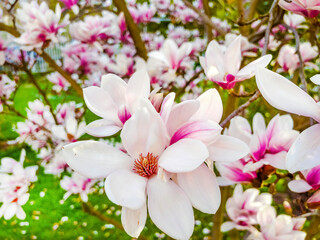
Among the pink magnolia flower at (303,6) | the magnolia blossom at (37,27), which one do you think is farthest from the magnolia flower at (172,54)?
the pink magnolia flower at (303,6)

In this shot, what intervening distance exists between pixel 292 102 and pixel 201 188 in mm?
156

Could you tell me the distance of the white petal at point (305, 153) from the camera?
40 centimetres

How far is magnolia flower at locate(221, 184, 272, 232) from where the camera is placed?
3.42 feet

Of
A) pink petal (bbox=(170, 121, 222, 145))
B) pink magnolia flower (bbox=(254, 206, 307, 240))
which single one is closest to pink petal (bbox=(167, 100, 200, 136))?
pink petal (bbox=(170, 121, 222, 145))

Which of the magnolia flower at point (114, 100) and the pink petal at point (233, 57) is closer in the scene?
the magnolia flower at point (114, 100)

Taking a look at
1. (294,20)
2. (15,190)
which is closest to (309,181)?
(15,190)

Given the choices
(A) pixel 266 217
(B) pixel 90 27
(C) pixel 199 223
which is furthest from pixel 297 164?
(C) pixel 199 223

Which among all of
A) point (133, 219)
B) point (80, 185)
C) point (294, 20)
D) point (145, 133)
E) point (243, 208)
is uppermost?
point (145, 133)

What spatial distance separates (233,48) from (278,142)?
223 millimetres

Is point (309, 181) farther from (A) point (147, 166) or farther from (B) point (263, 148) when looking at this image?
(A) point (147, 166)

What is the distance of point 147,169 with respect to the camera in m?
0.46

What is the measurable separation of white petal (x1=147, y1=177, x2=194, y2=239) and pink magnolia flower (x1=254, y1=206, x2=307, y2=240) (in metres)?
0.57

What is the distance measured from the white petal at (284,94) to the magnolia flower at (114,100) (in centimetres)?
18

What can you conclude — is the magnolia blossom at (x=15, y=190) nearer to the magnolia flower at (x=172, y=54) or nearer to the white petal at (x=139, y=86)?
the magnolia flower at (x=172, y=54)
